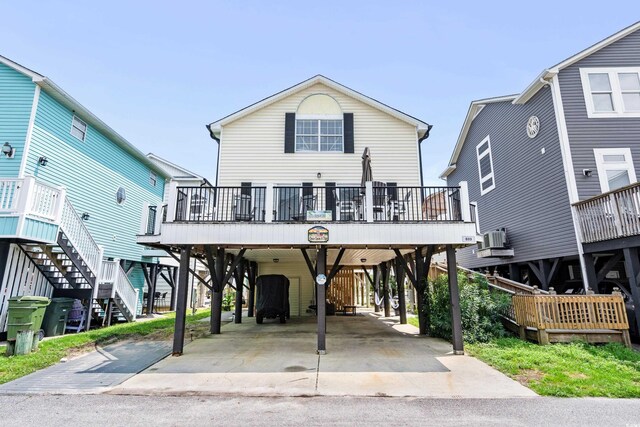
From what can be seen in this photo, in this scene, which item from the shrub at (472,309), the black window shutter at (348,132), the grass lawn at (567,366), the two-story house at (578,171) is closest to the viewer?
the grass lawn at (567,366)

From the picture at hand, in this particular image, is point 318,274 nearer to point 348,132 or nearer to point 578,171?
point 348,132

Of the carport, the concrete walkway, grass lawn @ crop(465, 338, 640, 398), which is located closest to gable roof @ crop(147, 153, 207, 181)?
the carport

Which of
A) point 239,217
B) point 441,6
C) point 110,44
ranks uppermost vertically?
point 441,6

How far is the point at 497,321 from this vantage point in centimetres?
892

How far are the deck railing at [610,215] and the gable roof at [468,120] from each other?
5.40 m

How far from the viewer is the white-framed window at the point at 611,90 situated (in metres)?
10.3

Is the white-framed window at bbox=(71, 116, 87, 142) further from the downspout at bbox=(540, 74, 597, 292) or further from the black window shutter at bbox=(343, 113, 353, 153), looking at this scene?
the downspout at bbox=(540, 74, 597, 292)

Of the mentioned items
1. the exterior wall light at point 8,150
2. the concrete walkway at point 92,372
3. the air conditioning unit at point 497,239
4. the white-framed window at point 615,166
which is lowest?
the concrete walkway at point 92,372

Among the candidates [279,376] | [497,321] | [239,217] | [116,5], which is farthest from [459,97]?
[279,376]

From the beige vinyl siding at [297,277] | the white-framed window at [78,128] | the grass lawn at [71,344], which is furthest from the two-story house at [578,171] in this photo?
the white-framed window at [78,128]

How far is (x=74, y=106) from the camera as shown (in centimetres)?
1131

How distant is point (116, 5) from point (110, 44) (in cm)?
146

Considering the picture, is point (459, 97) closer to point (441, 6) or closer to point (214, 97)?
point (441, 6)

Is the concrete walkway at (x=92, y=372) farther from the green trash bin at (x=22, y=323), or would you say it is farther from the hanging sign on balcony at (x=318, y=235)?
the hanging sign on balcony at (x=318, y=235)
